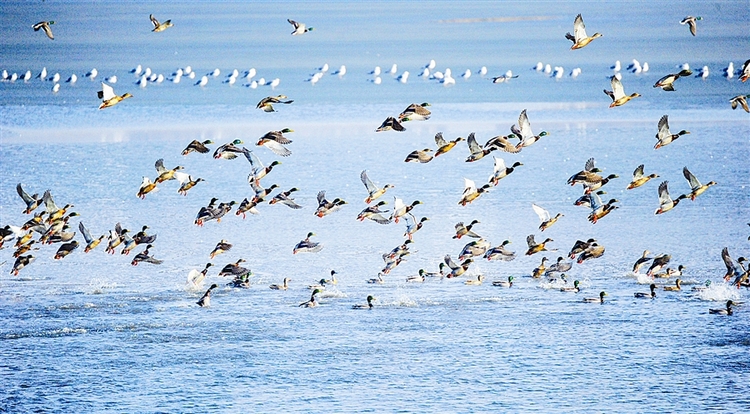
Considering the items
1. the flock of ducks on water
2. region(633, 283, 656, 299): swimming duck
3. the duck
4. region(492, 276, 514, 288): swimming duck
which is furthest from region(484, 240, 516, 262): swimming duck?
the duck

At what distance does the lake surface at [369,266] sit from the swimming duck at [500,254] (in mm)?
265

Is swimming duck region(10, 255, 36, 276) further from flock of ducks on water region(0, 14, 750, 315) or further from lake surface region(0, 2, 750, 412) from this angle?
lake surface region(0, 2, 750, 412)

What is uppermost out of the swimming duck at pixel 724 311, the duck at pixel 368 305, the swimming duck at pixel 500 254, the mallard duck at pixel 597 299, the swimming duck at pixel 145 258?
the swimming duck at pixel 145 258

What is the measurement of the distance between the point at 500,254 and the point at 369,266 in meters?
2.72

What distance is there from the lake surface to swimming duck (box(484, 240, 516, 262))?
265 mm

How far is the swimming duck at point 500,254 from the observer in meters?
23.2

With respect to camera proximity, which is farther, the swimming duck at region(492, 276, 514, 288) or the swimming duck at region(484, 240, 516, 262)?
the swimming duck at region(484, 240, 516, 262)

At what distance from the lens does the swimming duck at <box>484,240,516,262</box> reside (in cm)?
2325

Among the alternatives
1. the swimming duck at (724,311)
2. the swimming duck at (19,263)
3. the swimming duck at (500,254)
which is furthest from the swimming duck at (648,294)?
the swimming duck at (19,263)

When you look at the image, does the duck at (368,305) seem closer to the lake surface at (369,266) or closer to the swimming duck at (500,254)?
the lake surface at (369,266)

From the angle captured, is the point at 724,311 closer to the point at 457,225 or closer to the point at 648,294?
the point at 648,294

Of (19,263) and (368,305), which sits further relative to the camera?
(19,263)

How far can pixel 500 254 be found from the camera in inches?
922

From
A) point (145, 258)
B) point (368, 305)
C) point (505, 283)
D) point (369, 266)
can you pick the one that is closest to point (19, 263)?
point (145, 258)
